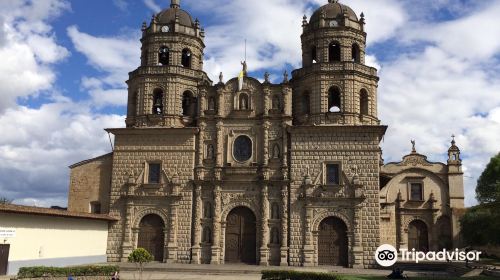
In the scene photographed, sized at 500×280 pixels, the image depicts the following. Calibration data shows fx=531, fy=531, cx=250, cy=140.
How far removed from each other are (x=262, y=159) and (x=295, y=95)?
17.0ft

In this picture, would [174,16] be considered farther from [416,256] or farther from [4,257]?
[416,256]

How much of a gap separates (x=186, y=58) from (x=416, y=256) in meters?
20.6

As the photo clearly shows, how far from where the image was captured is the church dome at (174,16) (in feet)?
125

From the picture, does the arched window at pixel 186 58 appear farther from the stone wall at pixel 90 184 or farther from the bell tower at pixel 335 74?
the stone wall at pixel 90 184

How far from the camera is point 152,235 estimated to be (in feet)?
114

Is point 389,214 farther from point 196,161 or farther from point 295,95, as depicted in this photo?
point 196,161

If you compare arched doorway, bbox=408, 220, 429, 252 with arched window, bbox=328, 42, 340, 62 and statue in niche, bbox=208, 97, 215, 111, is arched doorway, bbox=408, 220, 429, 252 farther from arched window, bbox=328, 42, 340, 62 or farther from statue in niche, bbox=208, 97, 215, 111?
statue in niche, bbox=208, 97, 215, 111

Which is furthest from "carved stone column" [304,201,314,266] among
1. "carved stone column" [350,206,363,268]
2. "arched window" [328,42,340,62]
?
"arched window" [328,42,340,62]

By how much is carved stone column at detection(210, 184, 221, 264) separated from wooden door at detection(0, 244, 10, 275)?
40.1 ft

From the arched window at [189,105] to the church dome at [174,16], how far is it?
5.19 metres

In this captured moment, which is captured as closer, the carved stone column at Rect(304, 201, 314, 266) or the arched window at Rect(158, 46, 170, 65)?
the carved stone column at Rect(304, 201, 314, 266)

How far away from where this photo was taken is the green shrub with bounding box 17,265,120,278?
22.9 meters

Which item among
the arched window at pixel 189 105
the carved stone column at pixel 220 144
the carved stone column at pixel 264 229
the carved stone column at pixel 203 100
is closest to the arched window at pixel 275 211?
the carved stone column at pixel 264 229

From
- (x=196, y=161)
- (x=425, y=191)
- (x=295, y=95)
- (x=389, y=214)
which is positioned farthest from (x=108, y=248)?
(x=425, y=191)
